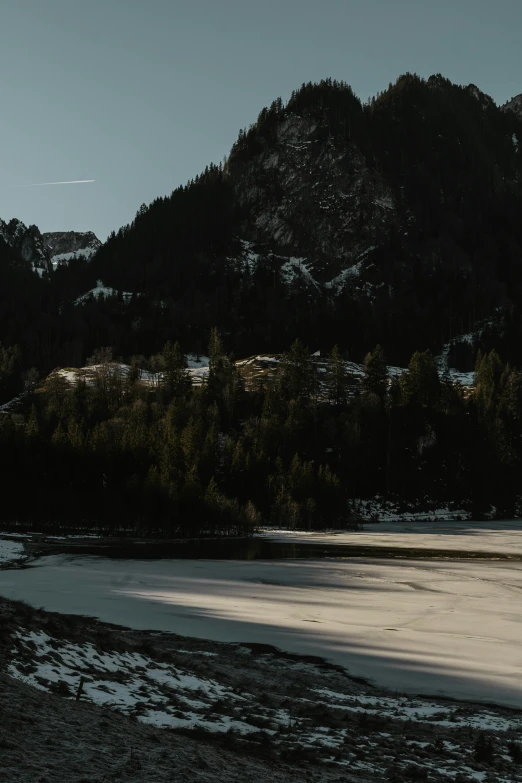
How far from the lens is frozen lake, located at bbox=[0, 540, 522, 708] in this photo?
22.1m

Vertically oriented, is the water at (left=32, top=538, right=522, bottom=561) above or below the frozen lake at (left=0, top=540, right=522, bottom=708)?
below

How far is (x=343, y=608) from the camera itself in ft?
109

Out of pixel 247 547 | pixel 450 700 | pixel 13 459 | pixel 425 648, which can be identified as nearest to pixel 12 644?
pixel 450 700

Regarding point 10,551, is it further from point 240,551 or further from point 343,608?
point 343,608

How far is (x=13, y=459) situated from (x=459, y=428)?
103133 millimetres

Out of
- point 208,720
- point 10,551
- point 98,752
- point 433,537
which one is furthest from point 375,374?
point 98,752

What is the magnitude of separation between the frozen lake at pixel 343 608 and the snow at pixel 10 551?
3.52m

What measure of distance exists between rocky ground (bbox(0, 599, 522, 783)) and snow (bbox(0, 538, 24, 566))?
3481cm

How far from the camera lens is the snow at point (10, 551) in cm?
5463

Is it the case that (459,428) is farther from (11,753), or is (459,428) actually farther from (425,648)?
(11,753)

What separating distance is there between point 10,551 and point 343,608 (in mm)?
39554

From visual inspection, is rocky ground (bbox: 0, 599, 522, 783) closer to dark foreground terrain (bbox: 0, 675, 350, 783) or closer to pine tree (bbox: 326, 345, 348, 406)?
dark foreground terrain (bbox: 0, 675, 350, 783)

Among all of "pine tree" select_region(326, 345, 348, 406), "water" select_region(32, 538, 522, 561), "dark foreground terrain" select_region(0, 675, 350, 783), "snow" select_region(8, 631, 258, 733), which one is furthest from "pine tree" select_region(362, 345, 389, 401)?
"dark foreground terrain" select_region(0, 675, 350, 783)

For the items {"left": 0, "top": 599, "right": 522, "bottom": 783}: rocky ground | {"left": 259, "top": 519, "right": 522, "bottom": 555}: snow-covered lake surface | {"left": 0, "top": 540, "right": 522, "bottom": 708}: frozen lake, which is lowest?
{"left": 259, "top": 519, "right": 522, "bottom": 555}: snow-covered lake surface
